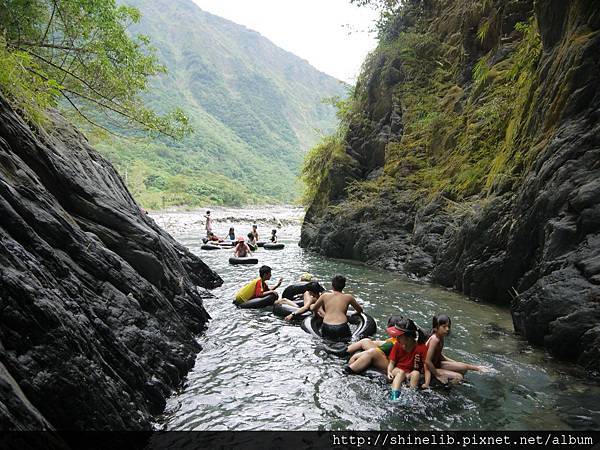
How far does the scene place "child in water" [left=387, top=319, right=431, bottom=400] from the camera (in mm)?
5562

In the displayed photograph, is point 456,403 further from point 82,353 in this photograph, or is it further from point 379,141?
point 379,141

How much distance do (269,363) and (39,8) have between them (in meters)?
9.11

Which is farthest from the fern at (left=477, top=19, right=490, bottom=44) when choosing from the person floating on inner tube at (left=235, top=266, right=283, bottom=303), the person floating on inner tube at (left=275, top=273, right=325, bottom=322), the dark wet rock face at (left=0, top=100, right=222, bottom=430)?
the dark wet rock face at (left=0, top=100, right=222, bottom=430)

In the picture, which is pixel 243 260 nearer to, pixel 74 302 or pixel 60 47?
pixel 60 47

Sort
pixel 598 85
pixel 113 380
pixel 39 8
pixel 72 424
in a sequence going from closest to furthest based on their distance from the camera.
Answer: pixel 72 424 → pixel 113 380 → pixel 598 85 → pixel 39 8

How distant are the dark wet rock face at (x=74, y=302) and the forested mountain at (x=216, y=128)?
755 inches

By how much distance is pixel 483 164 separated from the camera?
12.3m

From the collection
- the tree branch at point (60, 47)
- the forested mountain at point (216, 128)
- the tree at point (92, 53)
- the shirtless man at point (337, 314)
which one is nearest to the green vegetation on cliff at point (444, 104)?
the forested mountain at point (216, 128)

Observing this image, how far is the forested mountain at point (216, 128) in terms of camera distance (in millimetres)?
70250

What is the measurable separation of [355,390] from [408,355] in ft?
3.01

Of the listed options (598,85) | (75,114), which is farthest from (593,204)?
(75,114)

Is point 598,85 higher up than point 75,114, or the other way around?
point 598,85

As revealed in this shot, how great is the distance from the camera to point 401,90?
19.1 meters

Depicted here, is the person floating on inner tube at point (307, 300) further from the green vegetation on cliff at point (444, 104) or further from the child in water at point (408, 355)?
the green vegetation on cliff at point (444, 104)
